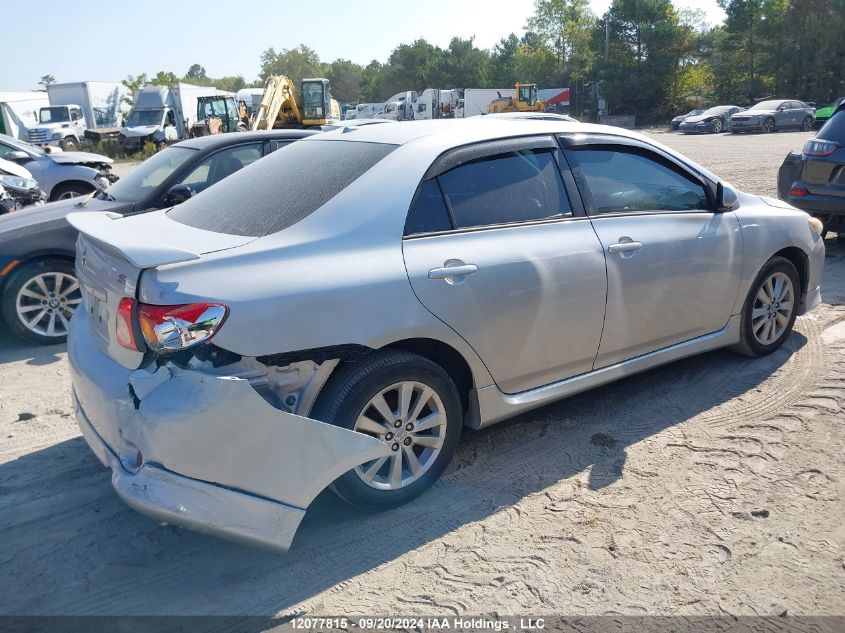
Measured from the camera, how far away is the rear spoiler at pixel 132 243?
277 centimetres

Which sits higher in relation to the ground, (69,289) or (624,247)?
(624,247)

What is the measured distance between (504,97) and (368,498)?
5013 centimetres

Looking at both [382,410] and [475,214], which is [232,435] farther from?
[475,214]

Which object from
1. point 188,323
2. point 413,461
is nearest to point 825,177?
point 413,461

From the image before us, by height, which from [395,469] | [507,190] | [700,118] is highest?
[700,118]

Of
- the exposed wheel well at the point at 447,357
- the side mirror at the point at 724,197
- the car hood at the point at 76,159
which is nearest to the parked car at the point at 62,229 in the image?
the exposed wheel well at the point at 447,357

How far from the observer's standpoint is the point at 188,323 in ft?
8.82

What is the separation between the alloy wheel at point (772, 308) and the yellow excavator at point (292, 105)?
68.1 feet

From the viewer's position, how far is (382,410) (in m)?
3.14

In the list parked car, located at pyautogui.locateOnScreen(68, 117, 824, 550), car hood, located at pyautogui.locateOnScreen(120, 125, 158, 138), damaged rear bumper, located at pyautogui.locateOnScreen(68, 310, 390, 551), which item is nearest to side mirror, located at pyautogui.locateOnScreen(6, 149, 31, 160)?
parked car, located at pyautogui.locateOnScreen(68, 117, 824, 550)

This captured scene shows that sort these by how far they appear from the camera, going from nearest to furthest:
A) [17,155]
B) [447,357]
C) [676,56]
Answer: [447,357] → [17,155] → [676,56]

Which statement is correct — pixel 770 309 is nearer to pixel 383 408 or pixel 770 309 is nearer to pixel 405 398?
pixel 405 398

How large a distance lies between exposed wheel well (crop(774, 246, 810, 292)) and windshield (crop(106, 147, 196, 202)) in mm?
5130

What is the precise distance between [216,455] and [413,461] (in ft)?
3.32
